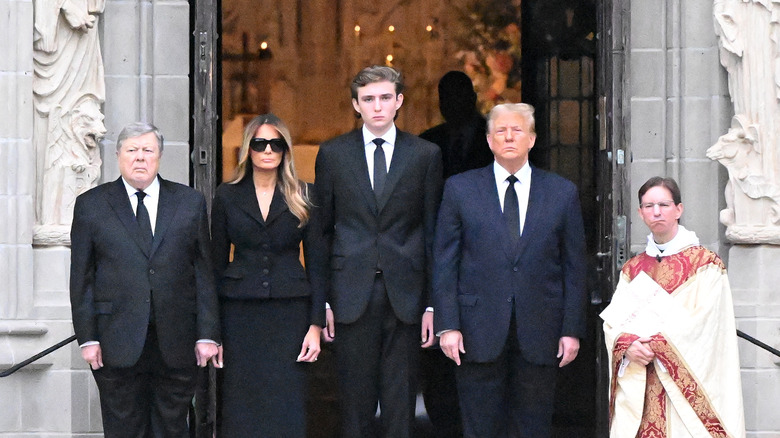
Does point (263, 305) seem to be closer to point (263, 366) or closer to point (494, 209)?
point (263, 366)

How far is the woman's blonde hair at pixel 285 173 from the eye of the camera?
249 inches

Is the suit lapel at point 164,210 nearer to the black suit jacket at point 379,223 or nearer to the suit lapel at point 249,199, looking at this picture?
the suit lapel at point 249,199

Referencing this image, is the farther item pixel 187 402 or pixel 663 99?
pixel 663 99

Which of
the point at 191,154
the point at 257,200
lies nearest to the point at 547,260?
the point at 257,200

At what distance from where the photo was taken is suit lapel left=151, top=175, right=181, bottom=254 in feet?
20.1

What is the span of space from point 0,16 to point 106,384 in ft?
7.29

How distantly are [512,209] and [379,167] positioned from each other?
2.25 feet

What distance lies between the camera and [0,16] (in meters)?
7.02

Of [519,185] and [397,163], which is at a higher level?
[397,163]

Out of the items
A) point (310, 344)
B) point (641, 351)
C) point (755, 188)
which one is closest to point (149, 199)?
point (310, 344)

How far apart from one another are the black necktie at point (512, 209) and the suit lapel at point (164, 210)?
1.58 m

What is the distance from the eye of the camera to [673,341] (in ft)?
19.0

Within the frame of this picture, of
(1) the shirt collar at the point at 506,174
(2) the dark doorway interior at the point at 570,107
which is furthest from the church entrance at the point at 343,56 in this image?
(1) the shirt collar at the point at 506,174

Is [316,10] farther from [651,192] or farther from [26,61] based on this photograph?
[651,192]
